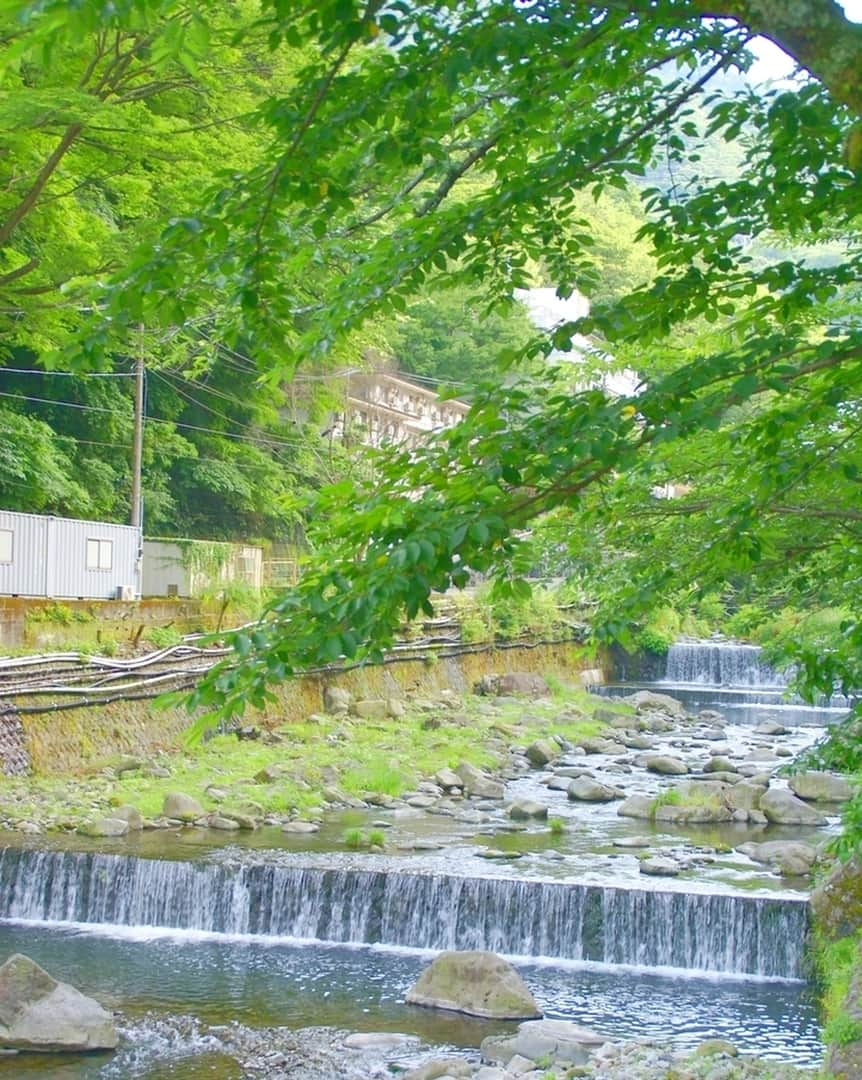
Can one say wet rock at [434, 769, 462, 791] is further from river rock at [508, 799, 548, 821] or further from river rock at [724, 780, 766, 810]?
river rock at [724, 780, 766, 810]

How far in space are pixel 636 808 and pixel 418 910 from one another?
17.2 ft

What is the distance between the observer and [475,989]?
396 inches

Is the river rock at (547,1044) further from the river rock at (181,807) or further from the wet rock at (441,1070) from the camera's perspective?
the river rock at (181,807)

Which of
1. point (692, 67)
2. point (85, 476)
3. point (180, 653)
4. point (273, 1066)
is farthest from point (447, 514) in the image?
point (85, 476)

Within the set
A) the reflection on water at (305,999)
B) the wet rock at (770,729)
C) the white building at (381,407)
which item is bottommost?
the reflection on water at (305,999)

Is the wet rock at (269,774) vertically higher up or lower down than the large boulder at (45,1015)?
higher up

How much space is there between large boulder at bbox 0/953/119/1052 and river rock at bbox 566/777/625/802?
31.5 ft

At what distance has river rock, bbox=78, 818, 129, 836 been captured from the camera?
14.4 metres

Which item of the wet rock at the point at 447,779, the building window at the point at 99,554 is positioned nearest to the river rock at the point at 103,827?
the wet rock at the point at 447,779

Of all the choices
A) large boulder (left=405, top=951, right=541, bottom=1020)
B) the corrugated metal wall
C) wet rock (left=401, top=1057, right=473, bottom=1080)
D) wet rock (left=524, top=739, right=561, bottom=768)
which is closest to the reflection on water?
large boulder (left=405, top=951, right=541, bottom=1020)

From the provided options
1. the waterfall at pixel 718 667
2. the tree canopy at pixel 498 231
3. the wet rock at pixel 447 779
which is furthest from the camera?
the waterfall at pixel 718 667

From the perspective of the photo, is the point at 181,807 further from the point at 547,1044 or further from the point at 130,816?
the point at 547,1044

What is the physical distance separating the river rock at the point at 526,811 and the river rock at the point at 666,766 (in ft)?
14.0

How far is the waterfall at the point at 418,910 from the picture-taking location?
38.3 ft
